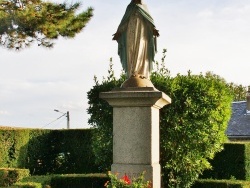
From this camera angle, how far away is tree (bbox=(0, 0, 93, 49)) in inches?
587

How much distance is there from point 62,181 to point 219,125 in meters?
4.70

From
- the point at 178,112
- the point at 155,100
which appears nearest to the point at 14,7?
the point at 178,112

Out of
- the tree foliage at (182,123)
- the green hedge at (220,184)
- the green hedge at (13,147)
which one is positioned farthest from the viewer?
the green hedge at (13,147)

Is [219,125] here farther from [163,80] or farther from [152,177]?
[152,177]

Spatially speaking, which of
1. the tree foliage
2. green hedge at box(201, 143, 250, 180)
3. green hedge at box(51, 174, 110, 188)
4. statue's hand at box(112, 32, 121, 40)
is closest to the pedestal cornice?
statue's hand at box(112, 32, 121, 40)

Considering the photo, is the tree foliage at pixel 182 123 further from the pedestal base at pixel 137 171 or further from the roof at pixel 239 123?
the roof at pixel 239 123

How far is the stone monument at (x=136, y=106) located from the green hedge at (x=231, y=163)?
722cm

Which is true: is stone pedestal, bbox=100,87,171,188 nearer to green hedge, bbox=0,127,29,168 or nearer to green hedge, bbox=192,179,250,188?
green hedge, bbox=192,179,250,188

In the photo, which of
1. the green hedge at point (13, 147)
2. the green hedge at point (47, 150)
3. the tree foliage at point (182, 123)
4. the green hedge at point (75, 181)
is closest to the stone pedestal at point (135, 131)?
the tree foliage at point (182, 123)

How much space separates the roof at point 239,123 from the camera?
28.3 metres

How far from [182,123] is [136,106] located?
3817 mm

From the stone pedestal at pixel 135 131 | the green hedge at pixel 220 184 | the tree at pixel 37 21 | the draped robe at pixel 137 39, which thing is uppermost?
the tree at pixel 37 21

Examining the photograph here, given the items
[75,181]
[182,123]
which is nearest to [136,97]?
[182,123]

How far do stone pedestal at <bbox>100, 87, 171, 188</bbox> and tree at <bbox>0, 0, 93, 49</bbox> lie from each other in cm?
836
